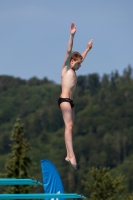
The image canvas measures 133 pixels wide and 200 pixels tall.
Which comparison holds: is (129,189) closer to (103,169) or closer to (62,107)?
(103,169)

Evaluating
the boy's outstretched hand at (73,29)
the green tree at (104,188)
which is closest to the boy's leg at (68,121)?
the boy's outstretched hand at (73,29)

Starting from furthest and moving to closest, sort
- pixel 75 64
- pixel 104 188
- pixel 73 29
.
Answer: pixel 104 188
pixel 75 64
pixel 73 29

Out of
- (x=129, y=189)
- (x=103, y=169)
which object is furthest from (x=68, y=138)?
(x=129, y=189)

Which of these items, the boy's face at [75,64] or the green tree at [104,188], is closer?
the boy's face at [75,64]

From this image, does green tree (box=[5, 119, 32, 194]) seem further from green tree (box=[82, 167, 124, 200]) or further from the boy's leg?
the boy's leg

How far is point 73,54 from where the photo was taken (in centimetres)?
1576

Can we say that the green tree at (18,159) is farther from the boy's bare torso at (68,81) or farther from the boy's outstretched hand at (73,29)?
the boy's outstretched hand at (73,29)

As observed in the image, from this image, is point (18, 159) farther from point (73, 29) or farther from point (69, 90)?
point (73, 29)

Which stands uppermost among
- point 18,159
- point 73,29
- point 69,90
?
point 18,159

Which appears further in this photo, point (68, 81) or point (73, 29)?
point (68, 81)

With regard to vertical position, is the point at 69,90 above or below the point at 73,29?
below

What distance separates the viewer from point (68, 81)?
15578 mm

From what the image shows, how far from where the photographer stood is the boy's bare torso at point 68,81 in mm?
15570

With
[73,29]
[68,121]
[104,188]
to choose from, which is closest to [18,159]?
[104,188]
